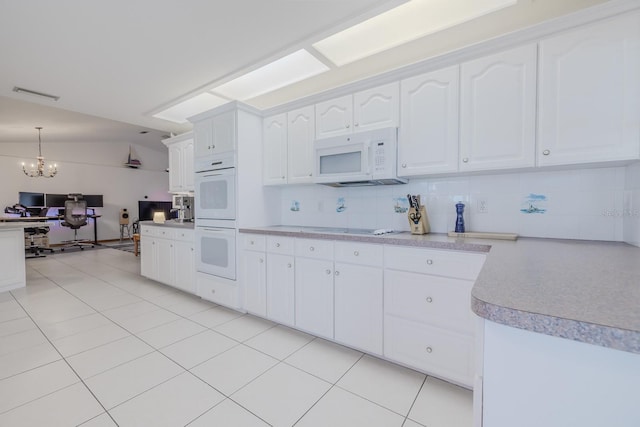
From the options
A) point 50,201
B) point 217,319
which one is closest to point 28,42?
point 217,319

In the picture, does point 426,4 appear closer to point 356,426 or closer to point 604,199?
point 604,199

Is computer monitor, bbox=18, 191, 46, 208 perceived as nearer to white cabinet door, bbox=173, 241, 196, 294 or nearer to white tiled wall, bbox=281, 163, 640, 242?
white cabinet door, bbox=173, 241, 196, 294

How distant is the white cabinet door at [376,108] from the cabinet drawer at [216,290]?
203 centimetres

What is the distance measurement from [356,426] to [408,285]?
0.83 meters

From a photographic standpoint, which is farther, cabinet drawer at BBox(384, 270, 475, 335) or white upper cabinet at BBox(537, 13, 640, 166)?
cabinet drawer at BBox(384, 270, 475, 335)

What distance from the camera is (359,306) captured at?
1.99 meters

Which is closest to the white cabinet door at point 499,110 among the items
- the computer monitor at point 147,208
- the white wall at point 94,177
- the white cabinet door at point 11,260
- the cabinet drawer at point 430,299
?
the cabinet drawer at point 430,299

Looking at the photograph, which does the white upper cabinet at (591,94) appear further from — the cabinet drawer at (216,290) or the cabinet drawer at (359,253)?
the cabinet drawer at (216,290)

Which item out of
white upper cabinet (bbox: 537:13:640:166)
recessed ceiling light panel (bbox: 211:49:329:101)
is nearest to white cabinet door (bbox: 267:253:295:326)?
recessed ceiling light panel (bbox: 211:49:329:101)

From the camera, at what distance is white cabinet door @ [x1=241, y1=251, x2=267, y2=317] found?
2.59 meters

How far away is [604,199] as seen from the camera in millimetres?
1653

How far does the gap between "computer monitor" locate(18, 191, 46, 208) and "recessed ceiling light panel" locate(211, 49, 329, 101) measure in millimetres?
7518

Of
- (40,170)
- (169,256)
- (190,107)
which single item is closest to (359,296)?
(169,256)

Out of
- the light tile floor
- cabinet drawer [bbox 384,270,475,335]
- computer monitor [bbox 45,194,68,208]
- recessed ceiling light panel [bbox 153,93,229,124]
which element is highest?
recessed ceiling light panel [bbox 153,93,229,124]
